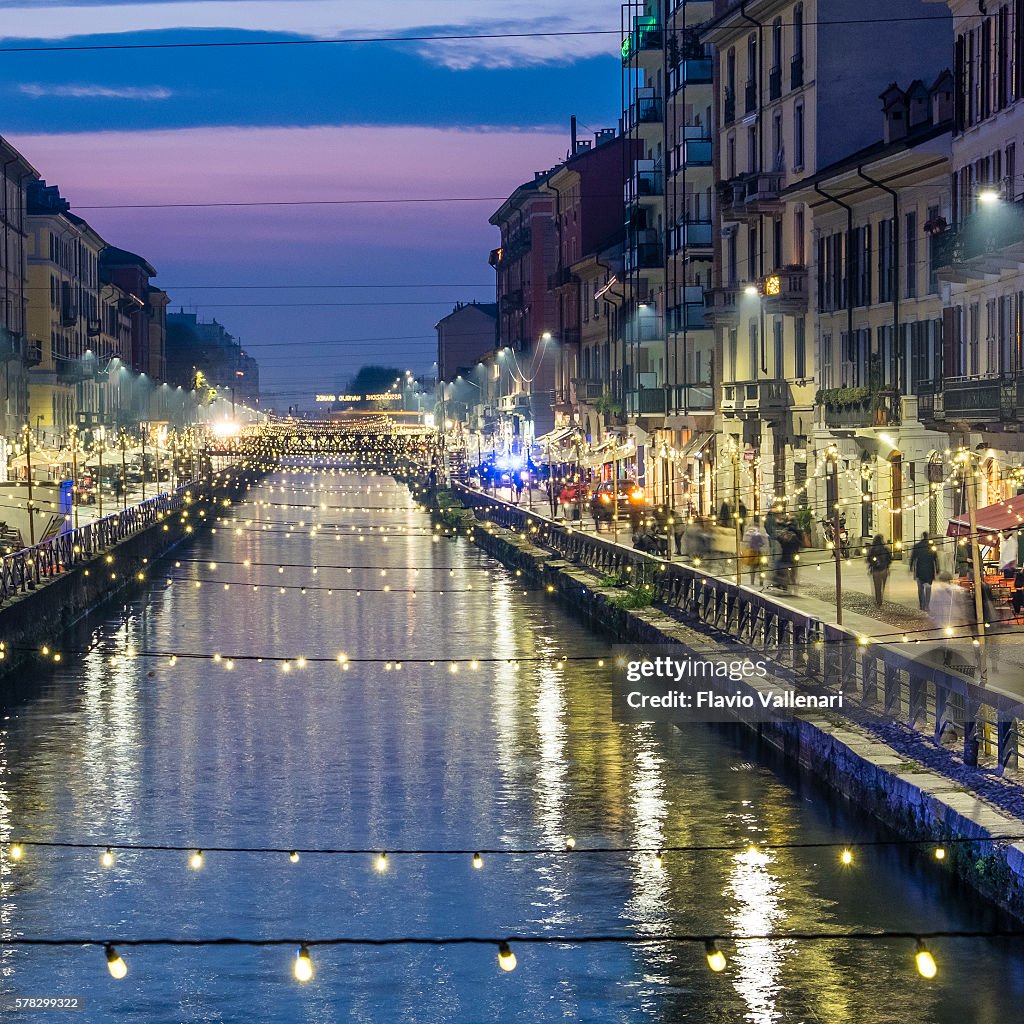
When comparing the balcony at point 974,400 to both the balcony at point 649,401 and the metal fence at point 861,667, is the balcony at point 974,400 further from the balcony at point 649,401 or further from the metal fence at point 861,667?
the balcony at point 649,401

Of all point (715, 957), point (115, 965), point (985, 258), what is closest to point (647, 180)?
point (985, 258)

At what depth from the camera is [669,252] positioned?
245ft

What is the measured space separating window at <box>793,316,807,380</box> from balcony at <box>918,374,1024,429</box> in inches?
466

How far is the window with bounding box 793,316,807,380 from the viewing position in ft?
190

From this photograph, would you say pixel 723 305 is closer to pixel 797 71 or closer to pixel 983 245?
pixel 797 71

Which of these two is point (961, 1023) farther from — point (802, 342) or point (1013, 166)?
point (802, 342)

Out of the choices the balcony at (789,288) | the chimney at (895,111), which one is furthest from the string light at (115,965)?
the balcony at (789,288)

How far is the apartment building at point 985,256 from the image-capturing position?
3856cm

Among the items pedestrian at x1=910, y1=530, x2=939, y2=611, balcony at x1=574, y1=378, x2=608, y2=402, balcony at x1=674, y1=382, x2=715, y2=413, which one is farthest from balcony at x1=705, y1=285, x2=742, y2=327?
pedestrian at x1=910, y1=530, x2=939, y2=611

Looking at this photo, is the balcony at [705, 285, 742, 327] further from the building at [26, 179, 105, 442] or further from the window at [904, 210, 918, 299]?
the building at [26, 179, 105, 442]

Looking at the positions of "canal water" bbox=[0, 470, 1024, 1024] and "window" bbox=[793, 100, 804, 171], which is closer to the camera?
"canal water" bbox=[0, 470, 1024, 1024]

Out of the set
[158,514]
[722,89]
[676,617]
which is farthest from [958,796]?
[158,514]

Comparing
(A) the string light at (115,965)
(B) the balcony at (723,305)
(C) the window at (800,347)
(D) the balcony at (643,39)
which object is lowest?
(A) the string light at (115,965)

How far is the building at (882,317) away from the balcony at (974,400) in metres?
1.52
